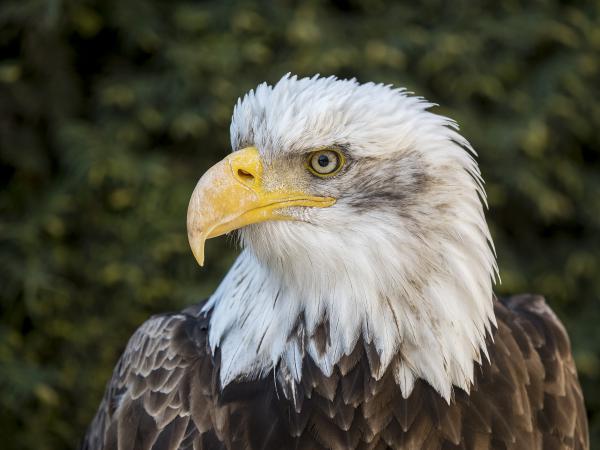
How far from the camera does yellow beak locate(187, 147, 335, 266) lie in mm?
1896

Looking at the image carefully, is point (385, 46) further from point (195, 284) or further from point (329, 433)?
point (329, 433)

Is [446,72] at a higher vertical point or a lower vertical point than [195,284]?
higher

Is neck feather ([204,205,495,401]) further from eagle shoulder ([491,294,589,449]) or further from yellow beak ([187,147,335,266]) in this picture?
eagle shoulder ([491,294,589,449])

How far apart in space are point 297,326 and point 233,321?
0.20m

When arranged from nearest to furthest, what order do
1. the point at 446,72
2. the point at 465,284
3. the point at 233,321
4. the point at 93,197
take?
the point at 465,284 → the point at 233,321 → the point at 93,197 → the point at 446,72

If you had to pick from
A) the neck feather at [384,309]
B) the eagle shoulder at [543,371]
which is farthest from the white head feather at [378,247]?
the eagle shoulder at [543,371]

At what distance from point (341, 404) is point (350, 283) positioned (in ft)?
1.06

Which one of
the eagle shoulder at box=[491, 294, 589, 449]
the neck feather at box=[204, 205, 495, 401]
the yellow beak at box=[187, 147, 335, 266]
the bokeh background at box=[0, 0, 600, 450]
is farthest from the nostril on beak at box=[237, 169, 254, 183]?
the bokeh background at box=[0, 0, 600, 450]

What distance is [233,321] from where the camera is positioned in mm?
2115

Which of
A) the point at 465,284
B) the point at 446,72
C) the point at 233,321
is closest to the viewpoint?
the point at 465,284

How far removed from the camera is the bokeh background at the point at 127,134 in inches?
158

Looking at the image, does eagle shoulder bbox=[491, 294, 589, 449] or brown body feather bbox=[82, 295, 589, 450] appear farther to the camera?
eagle shoulder bbox=[491, 294, 589, 449]

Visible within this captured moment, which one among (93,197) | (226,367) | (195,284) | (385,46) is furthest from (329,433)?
(385,46)

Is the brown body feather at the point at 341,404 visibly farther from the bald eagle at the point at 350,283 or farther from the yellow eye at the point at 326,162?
the yellow eye at the point at 326,162
